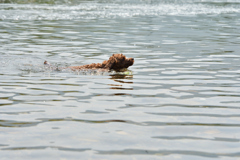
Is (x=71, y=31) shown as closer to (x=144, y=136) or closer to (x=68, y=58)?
(x=68, y=58)

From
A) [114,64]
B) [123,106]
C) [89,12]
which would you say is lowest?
[123,106]

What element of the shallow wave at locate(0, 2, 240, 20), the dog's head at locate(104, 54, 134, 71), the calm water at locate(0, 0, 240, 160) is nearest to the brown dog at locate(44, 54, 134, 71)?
the dog's head at locate(104, 54, 134, 71)

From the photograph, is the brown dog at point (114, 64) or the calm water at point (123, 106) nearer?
the calm water at point (123, 106)

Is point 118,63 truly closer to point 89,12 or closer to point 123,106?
point 123,106

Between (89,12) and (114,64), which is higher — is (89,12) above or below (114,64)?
above

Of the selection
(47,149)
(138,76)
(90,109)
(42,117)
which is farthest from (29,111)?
(138,76)

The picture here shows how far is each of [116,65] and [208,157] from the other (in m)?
8.62

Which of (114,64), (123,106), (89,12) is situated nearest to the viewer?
(123,106)

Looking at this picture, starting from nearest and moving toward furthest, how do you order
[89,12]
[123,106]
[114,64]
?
[123,106]
[114,64]
[89,12]

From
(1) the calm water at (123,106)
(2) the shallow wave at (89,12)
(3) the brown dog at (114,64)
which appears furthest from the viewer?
(2) the shallow wave at (89,12)

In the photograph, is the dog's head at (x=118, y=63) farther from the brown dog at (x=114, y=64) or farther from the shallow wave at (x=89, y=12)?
the shallow wave at (x=89, y=12)

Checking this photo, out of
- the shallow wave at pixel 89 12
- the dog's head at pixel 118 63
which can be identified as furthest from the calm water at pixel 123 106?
the shallow wave at pixel 89 12

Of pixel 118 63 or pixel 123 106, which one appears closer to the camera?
pixel 123 106

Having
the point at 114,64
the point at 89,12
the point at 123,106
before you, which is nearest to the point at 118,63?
the point at 114,64
